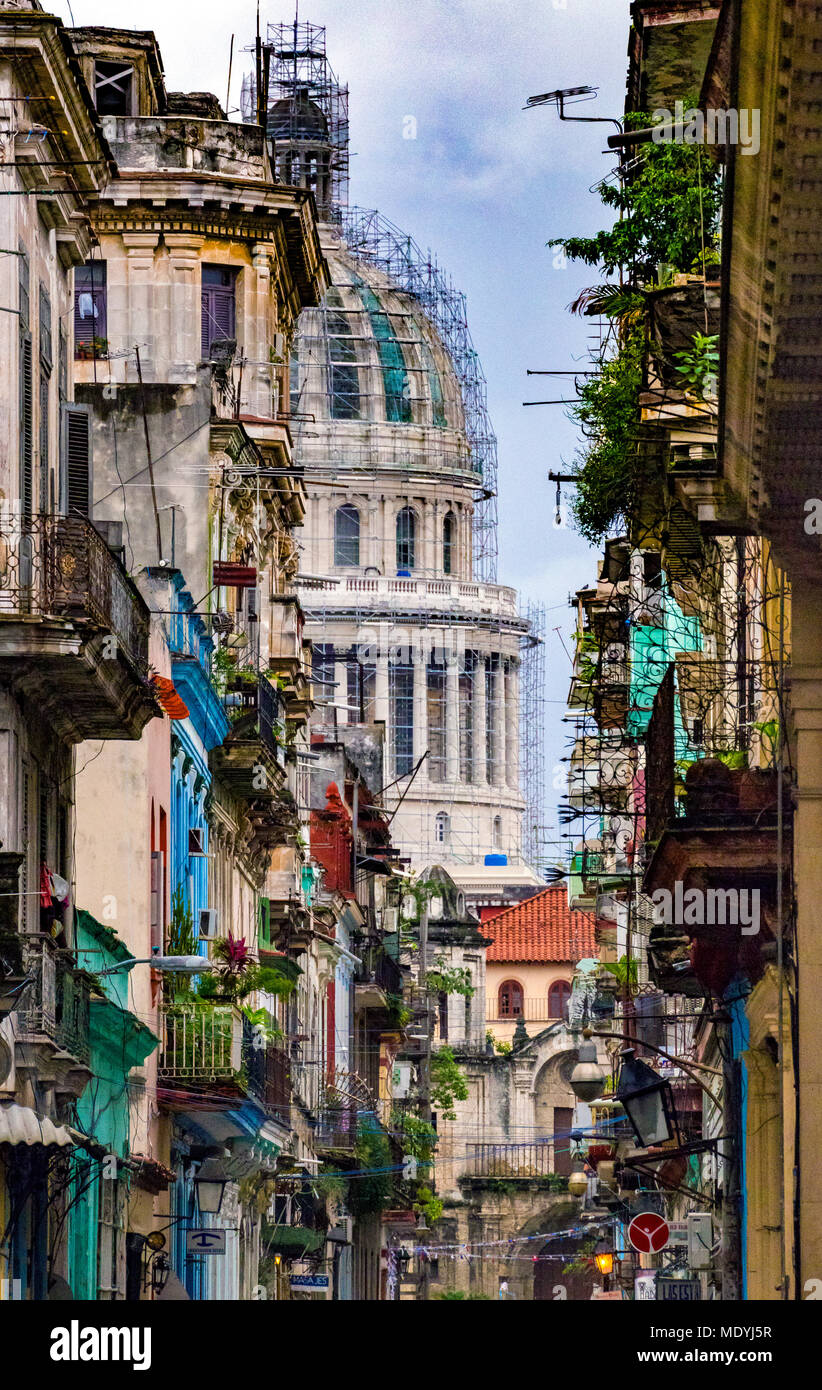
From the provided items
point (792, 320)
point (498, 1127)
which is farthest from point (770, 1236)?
point (498, 1127)

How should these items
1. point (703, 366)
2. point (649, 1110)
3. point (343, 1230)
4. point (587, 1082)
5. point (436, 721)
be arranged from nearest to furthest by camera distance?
point (703, 366) < point (649, 1110) < point (587, 1082) < point (343, 1230) < point (436, 721)

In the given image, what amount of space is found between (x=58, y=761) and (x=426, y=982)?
63.7 m

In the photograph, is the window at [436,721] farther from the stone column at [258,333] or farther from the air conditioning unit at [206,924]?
the air conditioning unit at [206,924]

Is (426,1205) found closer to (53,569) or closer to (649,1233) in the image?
(649,1233)

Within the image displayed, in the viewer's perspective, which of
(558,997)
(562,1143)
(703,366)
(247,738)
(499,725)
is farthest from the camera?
(499,725)

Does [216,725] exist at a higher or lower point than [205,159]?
lower

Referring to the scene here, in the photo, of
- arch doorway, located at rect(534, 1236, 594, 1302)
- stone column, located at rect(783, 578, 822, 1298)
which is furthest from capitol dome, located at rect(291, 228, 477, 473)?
stone column, located at rect(783, 578, 822, 1298)

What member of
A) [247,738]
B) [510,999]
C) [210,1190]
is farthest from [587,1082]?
[510,999]

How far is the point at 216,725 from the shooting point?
36938 millimetres

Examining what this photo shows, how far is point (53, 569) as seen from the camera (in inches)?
888

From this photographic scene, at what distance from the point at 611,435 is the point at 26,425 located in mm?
4955

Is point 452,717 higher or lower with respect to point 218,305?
higher

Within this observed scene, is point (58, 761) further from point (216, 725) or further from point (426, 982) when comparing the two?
point (426, 982)
